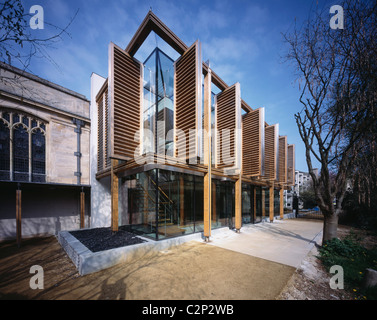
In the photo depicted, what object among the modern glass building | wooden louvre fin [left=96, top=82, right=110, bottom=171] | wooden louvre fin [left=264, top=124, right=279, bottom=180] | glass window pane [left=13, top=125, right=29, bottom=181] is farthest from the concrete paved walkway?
glass window pane [left=13, top=125, right=29, bottom=181]

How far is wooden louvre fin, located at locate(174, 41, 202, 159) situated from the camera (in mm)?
6672

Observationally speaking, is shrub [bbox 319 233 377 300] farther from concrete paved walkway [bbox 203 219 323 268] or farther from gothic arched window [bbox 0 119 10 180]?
gothic arched window [bbox 0 119 10 180]

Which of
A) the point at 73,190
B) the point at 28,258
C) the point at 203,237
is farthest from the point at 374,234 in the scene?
the point at 73,190

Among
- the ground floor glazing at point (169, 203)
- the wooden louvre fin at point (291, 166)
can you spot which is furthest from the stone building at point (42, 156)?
the wooden louvre fin at point (291, 166)

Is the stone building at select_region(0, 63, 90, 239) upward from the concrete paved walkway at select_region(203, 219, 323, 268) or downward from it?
upward

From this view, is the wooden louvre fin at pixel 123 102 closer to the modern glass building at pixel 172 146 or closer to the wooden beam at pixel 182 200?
the modern glass building at pixel 172 146

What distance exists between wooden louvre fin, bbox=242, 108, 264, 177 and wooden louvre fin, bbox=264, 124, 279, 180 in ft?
9.12

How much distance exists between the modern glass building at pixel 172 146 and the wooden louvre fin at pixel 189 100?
0.14ft

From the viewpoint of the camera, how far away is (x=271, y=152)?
43.5ft

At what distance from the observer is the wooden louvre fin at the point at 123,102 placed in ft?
21.2

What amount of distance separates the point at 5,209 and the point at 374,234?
2103 centimetres

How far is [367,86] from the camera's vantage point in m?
5.62

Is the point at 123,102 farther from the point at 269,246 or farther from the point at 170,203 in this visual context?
the point at 269,246
